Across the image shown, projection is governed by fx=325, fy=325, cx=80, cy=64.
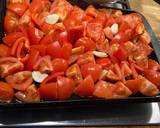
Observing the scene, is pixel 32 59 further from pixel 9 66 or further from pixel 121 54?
pixel 121 54

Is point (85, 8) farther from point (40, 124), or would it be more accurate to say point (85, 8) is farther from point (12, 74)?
point (40, 124)

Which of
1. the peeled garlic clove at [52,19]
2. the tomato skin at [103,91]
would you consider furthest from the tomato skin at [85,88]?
the peeled garlic clove at [52,19]

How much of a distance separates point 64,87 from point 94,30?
1.17 ft

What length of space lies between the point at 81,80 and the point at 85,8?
1.52 ft

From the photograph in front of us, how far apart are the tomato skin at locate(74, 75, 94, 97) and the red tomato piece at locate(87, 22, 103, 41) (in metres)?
0.26

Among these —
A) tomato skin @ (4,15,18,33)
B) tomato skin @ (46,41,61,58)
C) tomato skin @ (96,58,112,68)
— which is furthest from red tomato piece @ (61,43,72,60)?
tomato skin @ (4,15,18,33)

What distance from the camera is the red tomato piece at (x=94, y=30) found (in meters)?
1.31

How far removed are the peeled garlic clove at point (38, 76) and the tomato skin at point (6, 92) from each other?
0.10m

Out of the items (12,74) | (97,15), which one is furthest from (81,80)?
(97,15)

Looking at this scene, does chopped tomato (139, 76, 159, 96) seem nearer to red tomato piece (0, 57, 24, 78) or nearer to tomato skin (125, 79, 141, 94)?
tomato skin (125, 79, 141, 94)

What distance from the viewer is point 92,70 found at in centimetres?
116

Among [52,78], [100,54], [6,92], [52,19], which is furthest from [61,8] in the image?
[6,92]

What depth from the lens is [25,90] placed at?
42.4 inches

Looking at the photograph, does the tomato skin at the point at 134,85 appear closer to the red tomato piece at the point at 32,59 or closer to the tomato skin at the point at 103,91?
the tomato skin at the point at 103,91
